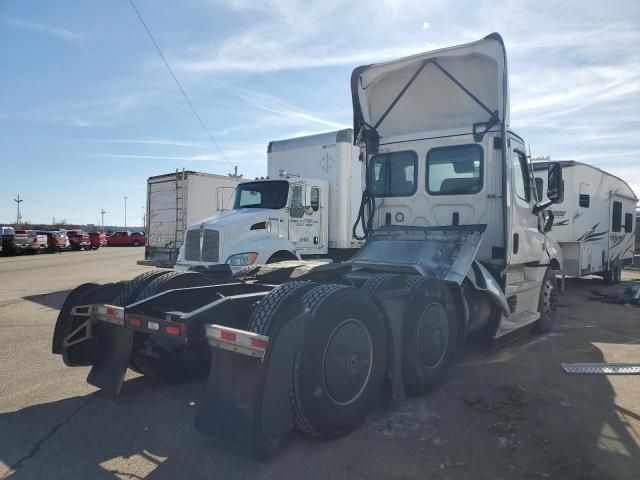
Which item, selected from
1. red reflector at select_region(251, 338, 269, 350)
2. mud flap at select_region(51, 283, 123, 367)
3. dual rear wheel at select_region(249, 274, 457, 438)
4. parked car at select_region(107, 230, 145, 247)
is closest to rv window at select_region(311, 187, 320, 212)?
dual rear wheel at select_region(249, 274, 457, 438)

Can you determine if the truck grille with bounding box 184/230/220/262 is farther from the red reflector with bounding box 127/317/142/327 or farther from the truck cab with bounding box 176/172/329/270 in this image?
the red reflector with bounding box 127/317/142/327

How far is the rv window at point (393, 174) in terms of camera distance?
22.4 ft

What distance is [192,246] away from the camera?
9727 mm

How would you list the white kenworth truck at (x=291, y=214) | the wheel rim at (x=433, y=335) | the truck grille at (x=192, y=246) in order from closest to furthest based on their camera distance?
the wheel rim at (x=433, y=335)
the white kenworth truck at (x=291, y=214)
the truck grille at (x=192, y=246)

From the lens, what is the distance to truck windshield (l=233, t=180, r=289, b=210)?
10.1 m

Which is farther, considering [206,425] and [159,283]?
[159,283]

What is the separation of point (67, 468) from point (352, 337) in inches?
89.4

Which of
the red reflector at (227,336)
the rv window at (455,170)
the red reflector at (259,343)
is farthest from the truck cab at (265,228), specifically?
the red reflector at (259,343)

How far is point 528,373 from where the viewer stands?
5570 mm

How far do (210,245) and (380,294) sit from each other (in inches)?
225

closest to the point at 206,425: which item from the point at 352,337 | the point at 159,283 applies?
the point at 352,337

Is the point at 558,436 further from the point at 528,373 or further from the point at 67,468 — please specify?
the point at 67,468

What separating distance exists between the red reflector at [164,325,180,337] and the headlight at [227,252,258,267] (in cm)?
531

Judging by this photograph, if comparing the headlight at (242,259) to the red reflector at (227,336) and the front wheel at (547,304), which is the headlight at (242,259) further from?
the red reflector at (227,336)
